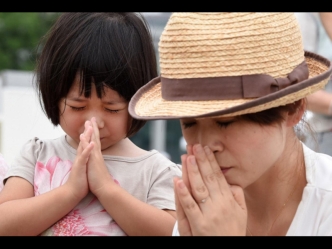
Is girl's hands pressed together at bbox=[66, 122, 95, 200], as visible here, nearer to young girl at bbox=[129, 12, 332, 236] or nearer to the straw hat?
young girl at bbox=[129, 12, 332, 236]

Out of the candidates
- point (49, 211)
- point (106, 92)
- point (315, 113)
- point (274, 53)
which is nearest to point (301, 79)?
point (274, 53)

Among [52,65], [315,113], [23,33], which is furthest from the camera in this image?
[23,33]

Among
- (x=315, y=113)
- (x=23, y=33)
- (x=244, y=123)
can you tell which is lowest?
(x=23, y=33)

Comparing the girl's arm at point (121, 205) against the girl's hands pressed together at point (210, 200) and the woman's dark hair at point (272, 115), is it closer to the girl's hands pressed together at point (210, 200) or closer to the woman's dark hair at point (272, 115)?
the girl's hands pressed together at point (210, 200)

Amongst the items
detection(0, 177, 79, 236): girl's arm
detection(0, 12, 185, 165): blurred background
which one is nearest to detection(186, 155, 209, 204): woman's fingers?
detection(0, 177, 79, 236): girl's arm

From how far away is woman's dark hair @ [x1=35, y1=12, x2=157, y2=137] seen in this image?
11.1 feet

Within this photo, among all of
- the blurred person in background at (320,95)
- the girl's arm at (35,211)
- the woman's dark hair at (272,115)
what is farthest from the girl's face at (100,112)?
the blurred person in background at (320,95)

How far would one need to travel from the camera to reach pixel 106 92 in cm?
335

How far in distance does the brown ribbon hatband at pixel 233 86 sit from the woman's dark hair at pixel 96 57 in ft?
2.20

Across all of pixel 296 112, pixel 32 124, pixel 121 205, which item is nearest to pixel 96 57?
pixel 121 205

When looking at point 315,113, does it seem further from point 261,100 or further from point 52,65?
point 261,100

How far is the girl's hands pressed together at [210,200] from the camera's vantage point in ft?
9.12

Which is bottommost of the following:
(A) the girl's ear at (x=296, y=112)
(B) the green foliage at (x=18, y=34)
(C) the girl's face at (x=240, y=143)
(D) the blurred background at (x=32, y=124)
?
(B) the green foliage at (x=18, y=34)

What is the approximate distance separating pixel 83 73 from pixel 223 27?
90 cm
